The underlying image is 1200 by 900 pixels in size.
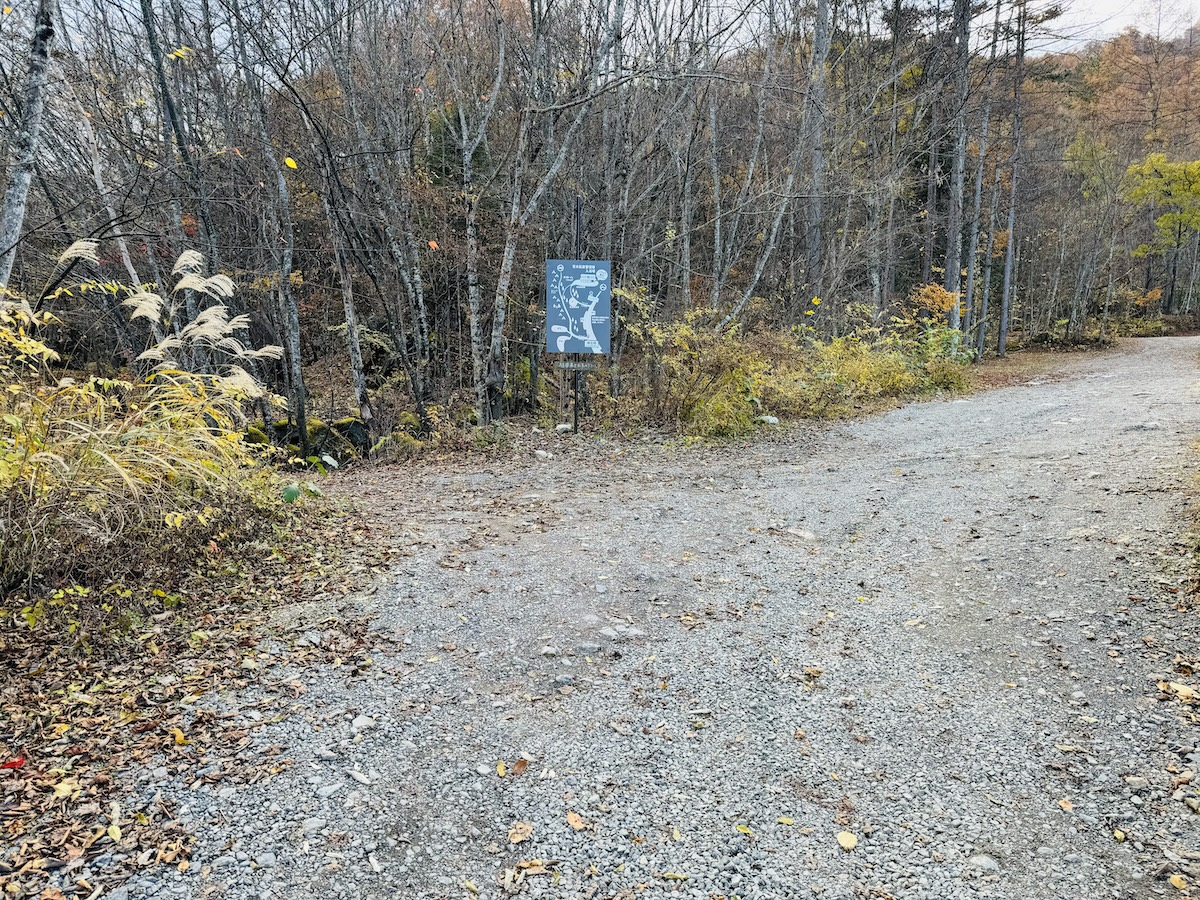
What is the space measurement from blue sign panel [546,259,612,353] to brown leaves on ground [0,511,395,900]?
16.9 ft

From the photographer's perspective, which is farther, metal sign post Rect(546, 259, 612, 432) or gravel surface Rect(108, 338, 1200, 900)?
metal sign post Rect(546, 259, 612, 432)

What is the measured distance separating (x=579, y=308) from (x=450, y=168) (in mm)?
4549

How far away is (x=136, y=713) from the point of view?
8.61ft

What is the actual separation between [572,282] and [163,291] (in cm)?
568

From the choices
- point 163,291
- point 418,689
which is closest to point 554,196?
point 163,291

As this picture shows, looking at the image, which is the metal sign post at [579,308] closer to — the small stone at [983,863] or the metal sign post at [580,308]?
the metal sign post at [580,308]

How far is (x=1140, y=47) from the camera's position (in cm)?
2881

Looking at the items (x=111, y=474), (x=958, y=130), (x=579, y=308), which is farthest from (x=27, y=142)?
(x=958, y=130)

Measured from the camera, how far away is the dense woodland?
8.19 meters

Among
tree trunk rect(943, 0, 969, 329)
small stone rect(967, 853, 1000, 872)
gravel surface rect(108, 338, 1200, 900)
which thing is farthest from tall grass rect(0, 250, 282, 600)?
tree trunk rect(943, 0, 969, 329)

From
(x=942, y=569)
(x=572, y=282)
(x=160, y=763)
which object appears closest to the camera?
(x=160, y=763)

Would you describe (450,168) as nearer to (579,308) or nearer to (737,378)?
(579,308)

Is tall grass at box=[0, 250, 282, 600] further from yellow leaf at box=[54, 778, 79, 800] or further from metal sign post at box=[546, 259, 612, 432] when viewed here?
metal sign post at box=[546, 259, 612, 432]

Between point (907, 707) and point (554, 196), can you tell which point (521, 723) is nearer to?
→ point (907, 707)
